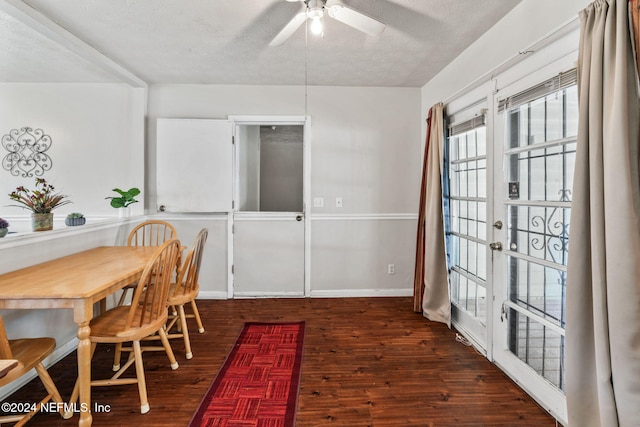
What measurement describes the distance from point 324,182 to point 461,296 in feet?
6.21

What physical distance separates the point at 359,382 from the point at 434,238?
152 centimetres

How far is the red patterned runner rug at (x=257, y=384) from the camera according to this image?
5.45 ft

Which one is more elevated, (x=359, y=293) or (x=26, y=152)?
(x=26, y=152)

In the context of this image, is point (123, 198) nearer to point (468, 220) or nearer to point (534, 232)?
point (468, 220)

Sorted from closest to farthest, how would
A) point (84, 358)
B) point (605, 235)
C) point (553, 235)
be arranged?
point (605, 235)
point (84, 358)
point (553, 235)

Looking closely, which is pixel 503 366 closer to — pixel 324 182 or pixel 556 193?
pixel 556 193

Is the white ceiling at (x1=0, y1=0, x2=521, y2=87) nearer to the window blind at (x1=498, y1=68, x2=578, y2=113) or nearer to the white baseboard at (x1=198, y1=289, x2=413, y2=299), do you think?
the window blind at (x1=498, y1=68, x2=578, y2=113)

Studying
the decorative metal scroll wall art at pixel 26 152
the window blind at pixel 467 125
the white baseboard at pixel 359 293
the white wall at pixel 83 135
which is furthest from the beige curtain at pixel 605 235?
the decorative metal scroll wall art at pixel 26 152

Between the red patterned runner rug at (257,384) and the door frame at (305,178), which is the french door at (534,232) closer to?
the red patterned runner rug at (257,384)

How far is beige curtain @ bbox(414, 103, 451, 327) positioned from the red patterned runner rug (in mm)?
1338

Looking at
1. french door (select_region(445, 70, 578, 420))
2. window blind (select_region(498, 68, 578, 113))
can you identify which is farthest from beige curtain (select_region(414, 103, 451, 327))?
window blind (select_region(498, 68, 578, 113))

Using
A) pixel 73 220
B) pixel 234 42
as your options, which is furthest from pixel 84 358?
pixel 234 42

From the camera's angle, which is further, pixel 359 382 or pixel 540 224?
pixel 359 382

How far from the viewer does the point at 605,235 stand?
1251mm
